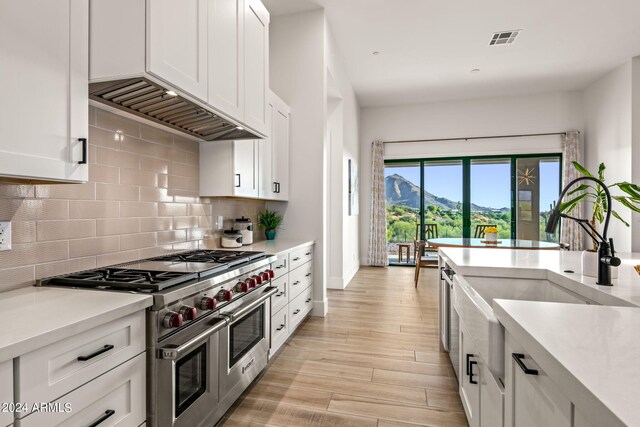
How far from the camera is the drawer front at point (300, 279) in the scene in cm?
298

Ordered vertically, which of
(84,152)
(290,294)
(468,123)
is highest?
(468,123)

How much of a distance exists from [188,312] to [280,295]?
50.8 inches

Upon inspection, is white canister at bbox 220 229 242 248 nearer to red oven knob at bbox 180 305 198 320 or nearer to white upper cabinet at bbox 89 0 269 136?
white upper cabinet at bbox 89 0 269 136

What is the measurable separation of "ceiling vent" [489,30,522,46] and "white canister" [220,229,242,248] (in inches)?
163

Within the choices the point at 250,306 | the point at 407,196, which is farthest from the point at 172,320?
the point at 407,196

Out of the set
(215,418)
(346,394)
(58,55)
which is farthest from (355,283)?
(58,55)

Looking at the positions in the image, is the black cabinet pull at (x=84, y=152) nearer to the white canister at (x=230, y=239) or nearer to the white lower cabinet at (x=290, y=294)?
the white lower cabinet at (x=290, y=294)

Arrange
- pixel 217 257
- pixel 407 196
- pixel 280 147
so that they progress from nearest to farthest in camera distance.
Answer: pixel 217 257 < pixel 280 147 < pixel 407 196

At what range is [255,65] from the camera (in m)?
2.53

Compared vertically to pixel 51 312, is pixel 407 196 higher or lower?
higher

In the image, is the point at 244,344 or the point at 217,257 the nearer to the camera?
the point at 244,344

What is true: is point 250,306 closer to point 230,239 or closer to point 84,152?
point 230,239

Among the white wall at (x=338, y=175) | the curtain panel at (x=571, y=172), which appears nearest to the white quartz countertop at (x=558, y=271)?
the white wall at (x=338, y=175)

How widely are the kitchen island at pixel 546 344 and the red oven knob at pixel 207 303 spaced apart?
1168 millimetres
